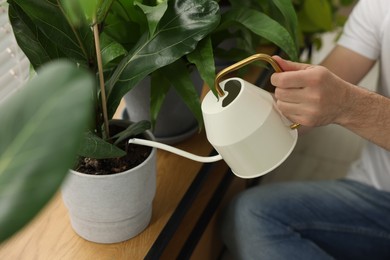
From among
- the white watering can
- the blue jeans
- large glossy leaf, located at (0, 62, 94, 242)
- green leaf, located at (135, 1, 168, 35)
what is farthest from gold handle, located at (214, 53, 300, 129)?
the blue jeans

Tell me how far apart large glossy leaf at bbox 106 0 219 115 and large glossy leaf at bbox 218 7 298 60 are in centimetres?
12

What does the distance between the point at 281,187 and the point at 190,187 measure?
41 cm

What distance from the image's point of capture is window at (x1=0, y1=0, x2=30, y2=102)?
3.22 ft

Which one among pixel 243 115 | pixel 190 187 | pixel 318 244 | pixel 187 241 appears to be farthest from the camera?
pixel 318 244

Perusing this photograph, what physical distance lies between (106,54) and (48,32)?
0.10 metres

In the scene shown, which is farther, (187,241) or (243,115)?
(187,241)

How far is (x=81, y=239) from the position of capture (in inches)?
30.6

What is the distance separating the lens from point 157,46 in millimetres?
659

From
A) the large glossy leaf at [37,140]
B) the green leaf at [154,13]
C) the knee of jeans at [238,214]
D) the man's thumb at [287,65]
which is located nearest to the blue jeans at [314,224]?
the knee of jeans at [238,214]

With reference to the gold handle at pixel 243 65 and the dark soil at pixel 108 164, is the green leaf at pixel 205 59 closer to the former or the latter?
the gold handle at pixel 243 65

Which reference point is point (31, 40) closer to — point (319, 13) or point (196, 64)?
point (196, 64)

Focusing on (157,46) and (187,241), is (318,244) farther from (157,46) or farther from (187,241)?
(157,46)

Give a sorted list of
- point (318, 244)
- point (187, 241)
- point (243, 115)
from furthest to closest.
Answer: point (318, 244) → point (187, 241) → point (243, 115)

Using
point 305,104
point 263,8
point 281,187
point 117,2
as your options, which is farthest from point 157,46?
point 281,187
